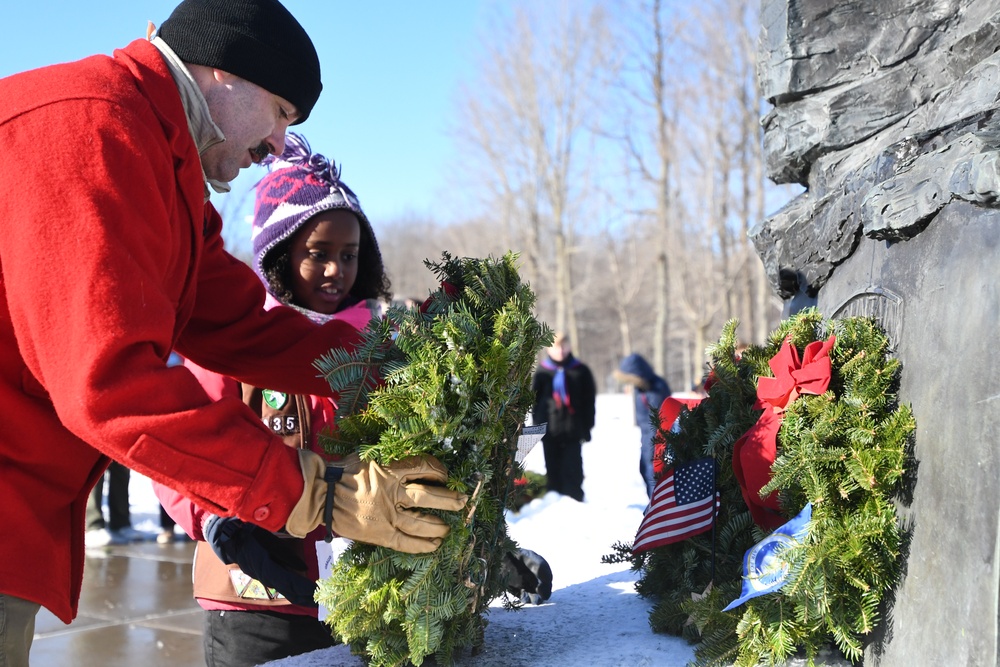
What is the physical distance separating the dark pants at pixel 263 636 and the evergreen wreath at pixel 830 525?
3.40ft

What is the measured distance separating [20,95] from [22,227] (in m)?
0.27

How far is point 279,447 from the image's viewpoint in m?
1.54

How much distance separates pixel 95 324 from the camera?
1380 mm

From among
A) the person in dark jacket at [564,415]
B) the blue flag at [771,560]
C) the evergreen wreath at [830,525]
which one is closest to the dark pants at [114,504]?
the person in dark jacket at [564,415]

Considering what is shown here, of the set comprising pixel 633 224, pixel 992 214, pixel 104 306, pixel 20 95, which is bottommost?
pixel 104 306

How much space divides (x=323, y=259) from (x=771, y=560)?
1.63 metres

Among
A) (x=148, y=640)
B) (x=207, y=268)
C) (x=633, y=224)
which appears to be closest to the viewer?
(x=207, y=268)

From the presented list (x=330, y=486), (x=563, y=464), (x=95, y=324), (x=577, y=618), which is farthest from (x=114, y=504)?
(x=95, y=324)

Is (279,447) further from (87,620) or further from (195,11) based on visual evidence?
(87,620)

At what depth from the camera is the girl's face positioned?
275 cm

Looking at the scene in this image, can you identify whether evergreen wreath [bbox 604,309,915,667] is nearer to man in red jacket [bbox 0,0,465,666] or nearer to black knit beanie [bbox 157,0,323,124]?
man in red jacket [bbox 0,0,465,666]

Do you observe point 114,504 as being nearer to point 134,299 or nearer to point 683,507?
point 683,507

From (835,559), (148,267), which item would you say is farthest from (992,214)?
(148,267)

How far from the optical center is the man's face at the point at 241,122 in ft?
5.80
